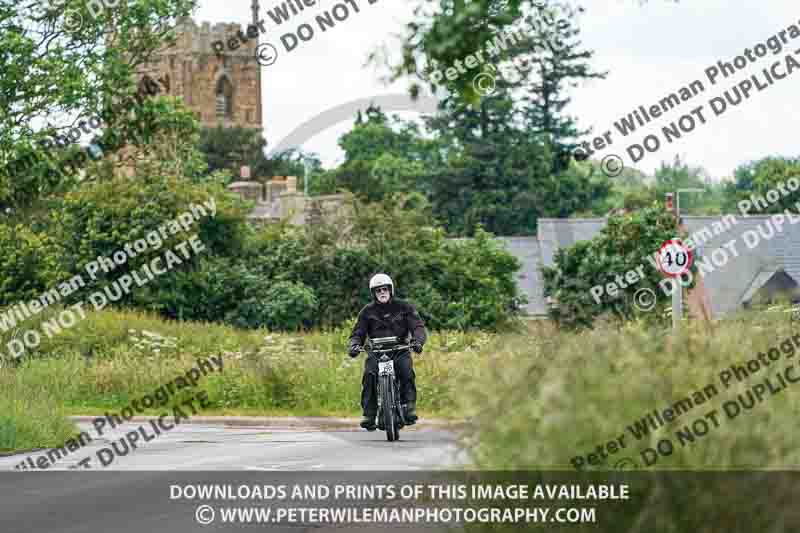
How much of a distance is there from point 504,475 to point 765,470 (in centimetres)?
136

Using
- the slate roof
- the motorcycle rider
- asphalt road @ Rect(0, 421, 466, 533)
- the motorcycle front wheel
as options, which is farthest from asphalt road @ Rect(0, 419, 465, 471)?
the slate roof

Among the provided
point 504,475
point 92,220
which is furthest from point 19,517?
point 92,220

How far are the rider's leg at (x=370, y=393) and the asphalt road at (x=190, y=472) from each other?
0.31m

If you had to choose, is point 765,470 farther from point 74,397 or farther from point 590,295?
point 590,295

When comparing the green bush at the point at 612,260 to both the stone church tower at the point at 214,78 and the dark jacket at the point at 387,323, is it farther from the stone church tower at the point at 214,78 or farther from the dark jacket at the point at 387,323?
the stone church tower at the point at 214,78

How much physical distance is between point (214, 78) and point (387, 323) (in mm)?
116748

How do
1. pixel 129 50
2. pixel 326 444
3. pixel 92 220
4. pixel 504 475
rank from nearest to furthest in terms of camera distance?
1. pixel 504 475
2. pixel 326 444
3. pixel 92 220
4. pixel 129 50

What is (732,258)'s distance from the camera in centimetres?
6469

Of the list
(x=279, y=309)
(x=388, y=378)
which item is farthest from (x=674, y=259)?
(x=279, y=309)

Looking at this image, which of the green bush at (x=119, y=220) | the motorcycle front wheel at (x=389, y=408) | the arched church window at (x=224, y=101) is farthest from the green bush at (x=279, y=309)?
the arched church window at (x=224, y=101)

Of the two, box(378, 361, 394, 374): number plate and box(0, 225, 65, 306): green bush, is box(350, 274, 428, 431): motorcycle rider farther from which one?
A: box(0, 225, 65, 306): green bush

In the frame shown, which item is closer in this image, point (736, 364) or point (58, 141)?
point (736, 364)

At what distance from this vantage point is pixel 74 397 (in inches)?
1013

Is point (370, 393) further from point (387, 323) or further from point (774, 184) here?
point (774, 184)
